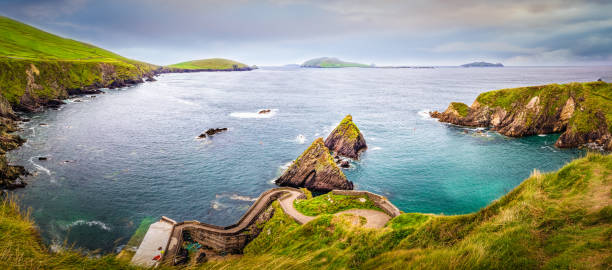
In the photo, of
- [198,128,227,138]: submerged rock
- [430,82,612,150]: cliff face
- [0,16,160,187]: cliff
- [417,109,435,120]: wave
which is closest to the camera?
[0,16,160,187]: cliff

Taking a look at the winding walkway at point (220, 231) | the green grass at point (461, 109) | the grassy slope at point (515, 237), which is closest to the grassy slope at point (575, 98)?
the green grass at point (461, 109)

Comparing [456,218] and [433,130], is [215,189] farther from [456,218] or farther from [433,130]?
[433,130]

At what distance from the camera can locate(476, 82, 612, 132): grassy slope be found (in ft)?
203

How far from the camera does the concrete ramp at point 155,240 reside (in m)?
27.6

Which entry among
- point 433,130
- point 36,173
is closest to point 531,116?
point 433,130

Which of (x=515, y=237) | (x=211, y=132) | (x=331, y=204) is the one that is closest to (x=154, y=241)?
(x=331, y=204)

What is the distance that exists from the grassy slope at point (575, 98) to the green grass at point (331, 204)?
62070mm

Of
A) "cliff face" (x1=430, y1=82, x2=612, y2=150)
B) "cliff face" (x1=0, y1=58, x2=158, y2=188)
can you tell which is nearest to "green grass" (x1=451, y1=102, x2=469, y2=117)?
"cliff face" (x1=430, y1=82, x2=612, y2=150)

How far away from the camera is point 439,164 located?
53531 mm

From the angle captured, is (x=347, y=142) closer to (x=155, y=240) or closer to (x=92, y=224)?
(x=155, y=240)

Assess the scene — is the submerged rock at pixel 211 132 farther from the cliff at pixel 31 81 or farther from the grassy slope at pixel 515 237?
the grassy slope at pixel 515 237

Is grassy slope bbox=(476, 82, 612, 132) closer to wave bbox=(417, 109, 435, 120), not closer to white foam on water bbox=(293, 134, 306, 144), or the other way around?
wave bbox=(417, 109, 435, 120)

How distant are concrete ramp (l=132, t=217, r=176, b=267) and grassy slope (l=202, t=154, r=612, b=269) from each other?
2178cm

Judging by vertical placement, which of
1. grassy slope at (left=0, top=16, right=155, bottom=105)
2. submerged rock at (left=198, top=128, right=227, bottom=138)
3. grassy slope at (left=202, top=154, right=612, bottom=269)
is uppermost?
grassy slope at (left=0, top=16, right=155, bottom=105)
